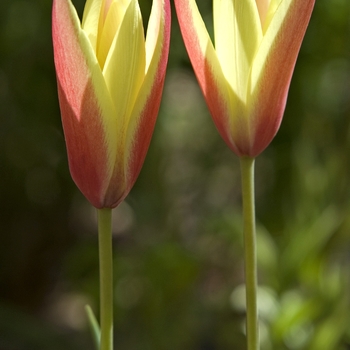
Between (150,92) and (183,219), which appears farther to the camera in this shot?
(183,219)

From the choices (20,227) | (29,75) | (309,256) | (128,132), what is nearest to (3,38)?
(29,75)

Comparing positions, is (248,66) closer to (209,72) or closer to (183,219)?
(209,72)

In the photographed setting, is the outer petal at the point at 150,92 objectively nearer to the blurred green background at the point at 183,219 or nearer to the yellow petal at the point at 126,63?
the yellow petal at the point at 126,63

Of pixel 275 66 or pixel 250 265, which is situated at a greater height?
pixel 275 66

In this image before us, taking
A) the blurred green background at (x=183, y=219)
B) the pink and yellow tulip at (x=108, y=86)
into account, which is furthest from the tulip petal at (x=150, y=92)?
the blurred green background at (x=183, y=219)

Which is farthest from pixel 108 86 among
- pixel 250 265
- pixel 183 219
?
pixel 183 219
